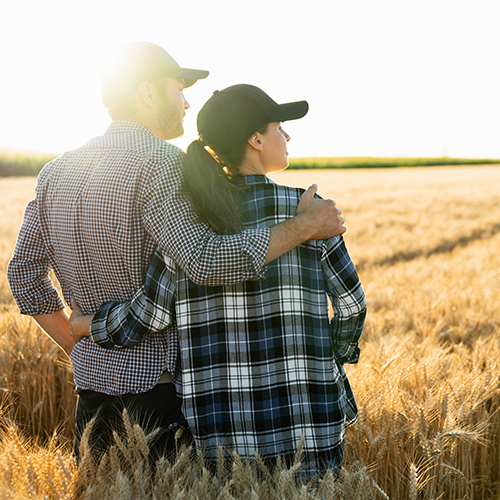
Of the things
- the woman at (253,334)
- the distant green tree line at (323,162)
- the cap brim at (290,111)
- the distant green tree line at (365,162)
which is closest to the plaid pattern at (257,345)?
the woman at (253,334)

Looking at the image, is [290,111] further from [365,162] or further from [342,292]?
[365,162]

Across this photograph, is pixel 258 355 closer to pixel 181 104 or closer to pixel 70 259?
pixel 70 259

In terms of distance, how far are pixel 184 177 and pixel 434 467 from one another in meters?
1.32

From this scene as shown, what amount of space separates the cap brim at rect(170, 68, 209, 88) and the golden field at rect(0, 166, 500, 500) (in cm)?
117

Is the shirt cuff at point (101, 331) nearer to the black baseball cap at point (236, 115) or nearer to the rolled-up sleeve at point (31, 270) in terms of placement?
the rolled-up sleeve at point (31, 270)

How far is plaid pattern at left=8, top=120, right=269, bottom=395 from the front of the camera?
4.50 ft

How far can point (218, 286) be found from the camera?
4.86ft

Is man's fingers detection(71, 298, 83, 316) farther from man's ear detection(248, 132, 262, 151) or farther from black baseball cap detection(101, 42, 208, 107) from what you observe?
man's ear detection(248, 132, 262, 151)

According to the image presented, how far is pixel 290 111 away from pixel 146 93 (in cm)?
50

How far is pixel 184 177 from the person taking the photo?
4.84 ft

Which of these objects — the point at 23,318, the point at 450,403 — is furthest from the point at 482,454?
the point at 23,318

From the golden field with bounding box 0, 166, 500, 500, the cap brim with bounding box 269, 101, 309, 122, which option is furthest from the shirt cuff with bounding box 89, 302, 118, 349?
the cap brim with bounding box 269, 101, 309, 122

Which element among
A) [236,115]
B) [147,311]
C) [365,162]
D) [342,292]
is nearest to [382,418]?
[342,292]

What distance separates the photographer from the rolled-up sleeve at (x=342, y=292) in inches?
59.9
